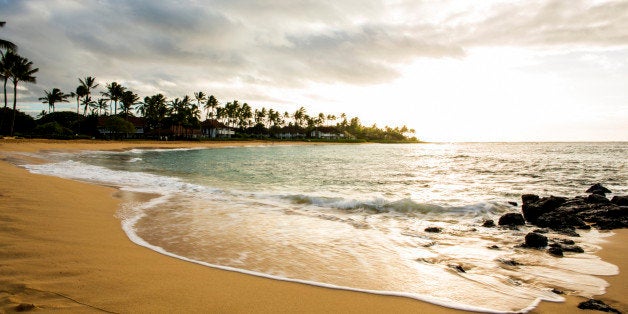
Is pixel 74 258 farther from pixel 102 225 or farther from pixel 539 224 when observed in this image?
pixel 539 224

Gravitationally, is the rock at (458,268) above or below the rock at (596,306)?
below

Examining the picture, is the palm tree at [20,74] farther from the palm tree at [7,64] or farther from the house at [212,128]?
the house at [212,128]

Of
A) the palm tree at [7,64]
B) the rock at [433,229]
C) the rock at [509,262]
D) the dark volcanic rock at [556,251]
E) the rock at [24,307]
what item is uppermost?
the palm tree at [7,64]

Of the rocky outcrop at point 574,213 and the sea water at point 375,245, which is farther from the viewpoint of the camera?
the rocky outcrop at point 574,213

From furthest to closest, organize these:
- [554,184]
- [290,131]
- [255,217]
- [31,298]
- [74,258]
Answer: [290,131], [554,184], [255,217], [74,258], [31,298]

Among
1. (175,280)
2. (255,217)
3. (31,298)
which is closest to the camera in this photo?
(31,298)

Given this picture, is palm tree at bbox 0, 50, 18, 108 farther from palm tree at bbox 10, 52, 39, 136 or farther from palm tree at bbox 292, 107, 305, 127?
palm tree at bbox 292, 107, 305, 127

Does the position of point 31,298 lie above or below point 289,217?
above

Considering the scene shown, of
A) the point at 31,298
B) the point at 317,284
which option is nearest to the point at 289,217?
the point at 317,284

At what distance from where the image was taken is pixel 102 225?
6855mm

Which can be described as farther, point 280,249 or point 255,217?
point 255,217

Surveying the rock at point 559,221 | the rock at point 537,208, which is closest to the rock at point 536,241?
the rock at point 559,221

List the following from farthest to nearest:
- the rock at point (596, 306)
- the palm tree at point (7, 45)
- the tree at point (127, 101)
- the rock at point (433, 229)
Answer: the tree at point (127, 101)
the palm tree at point (7, 45)
the rock at point (433, 229)
the rock at point (596, 306)

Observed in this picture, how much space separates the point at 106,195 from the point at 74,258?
26.0 feet
